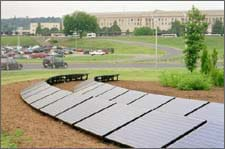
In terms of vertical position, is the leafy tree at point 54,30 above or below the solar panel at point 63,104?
above

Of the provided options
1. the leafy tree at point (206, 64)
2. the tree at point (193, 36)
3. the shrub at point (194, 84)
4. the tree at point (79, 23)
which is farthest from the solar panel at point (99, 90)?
the tree at point (79, 23)

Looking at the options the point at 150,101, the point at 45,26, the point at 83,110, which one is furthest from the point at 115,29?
the point at 83,110

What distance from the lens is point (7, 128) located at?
12.4m

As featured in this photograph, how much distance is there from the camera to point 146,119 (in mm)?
11289

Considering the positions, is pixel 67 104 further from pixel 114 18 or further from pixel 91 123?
pixel 114 18

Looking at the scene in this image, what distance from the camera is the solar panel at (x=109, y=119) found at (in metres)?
11.4

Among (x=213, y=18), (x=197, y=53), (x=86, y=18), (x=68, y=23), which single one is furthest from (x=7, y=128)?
(x=86, y=18)

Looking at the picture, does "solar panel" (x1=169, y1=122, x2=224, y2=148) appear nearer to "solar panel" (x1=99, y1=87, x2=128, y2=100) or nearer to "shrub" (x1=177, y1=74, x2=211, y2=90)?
"solar panel" (x1=99, y1=87, x2=128, y2=100)

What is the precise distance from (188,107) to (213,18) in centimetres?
6897

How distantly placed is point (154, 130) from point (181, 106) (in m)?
2.42

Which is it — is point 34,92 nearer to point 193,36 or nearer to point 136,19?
point 193,36

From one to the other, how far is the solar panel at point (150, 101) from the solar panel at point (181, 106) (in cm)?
31

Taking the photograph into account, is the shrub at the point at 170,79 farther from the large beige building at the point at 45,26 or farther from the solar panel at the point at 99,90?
the large beige building at the point at 45,26

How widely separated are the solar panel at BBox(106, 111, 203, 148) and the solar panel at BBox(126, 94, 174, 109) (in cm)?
165
